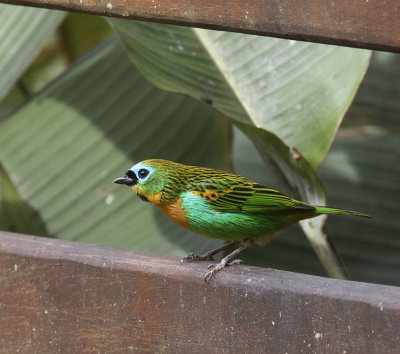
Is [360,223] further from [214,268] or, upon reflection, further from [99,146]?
[214,268]

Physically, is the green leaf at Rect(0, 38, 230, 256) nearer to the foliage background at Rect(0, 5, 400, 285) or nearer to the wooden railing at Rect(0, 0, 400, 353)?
the foliage background at Rect(0, 5, 400, 285)

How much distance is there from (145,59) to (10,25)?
98 cm

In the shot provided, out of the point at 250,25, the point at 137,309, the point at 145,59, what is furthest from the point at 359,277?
the point at 250,25

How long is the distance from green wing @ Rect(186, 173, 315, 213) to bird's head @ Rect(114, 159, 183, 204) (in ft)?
0.33

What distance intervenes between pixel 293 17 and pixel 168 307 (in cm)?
77

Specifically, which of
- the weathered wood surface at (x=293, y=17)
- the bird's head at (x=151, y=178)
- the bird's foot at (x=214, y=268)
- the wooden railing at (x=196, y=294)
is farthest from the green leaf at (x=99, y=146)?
the weathered wood surface at (x=293, y=17)

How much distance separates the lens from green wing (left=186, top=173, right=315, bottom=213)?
2.47 m

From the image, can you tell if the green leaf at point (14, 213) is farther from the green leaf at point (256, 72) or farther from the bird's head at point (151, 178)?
the bird's head at point (151, 178)

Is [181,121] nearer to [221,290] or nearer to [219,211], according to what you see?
[219,211]

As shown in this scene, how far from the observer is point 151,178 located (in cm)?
262

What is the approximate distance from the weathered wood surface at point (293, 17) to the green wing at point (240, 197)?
33.9 inches

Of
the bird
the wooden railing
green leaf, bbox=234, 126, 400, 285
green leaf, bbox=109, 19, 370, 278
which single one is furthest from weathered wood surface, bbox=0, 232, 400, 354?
green leaf, bbox=234, 126, 400, 285

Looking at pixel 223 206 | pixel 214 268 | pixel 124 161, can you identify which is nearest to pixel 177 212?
pixel 223 206

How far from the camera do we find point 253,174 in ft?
12.9
